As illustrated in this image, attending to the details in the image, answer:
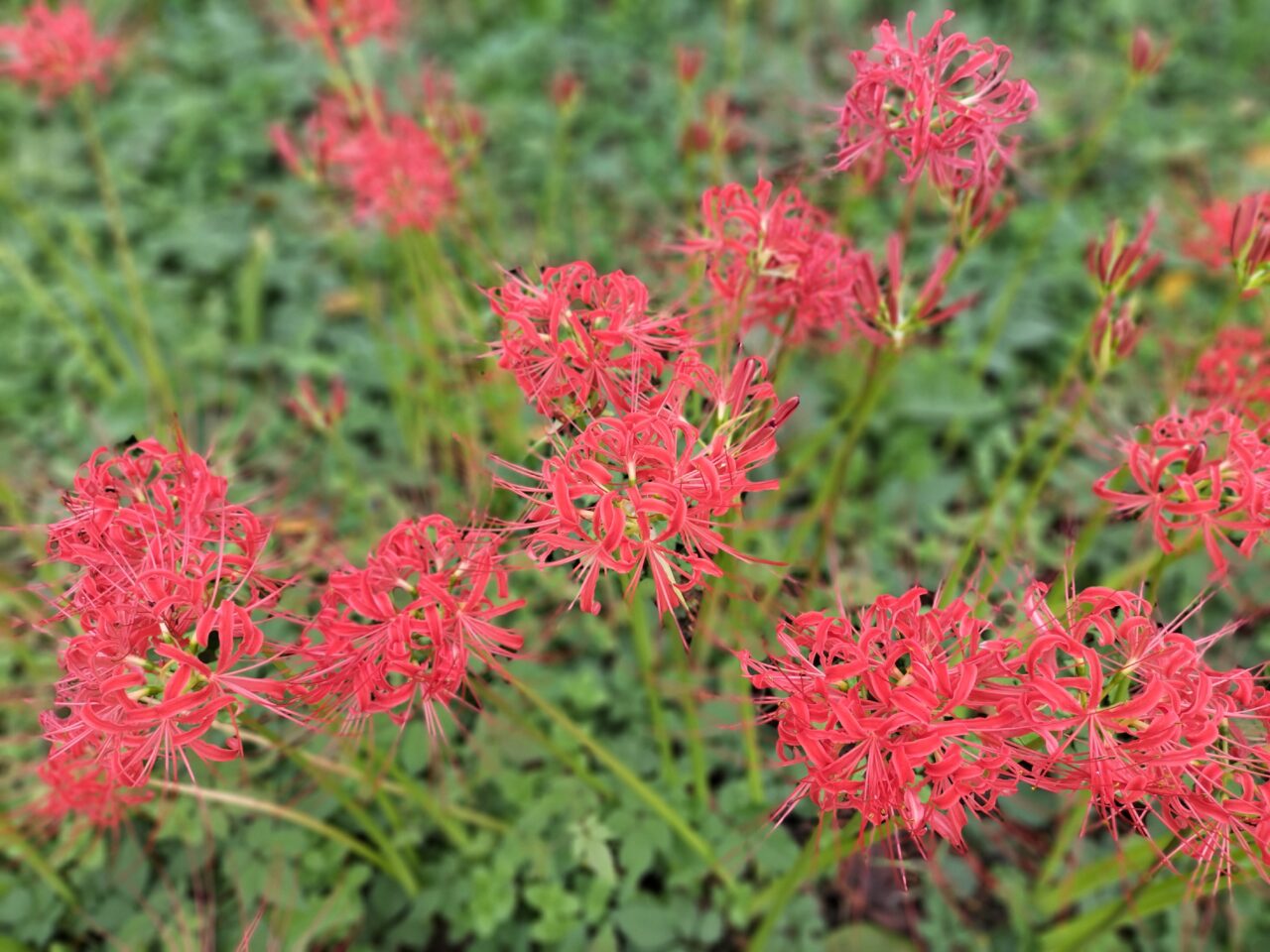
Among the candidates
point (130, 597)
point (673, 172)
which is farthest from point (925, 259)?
point (130, 597)

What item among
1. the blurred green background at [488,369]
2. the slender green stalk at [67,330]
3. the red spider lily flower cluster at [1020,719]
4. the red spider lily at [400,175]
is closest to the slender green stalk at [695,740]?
the blurred green background at [488,369]

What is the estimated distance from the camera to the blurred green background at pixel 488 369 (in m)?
1.70

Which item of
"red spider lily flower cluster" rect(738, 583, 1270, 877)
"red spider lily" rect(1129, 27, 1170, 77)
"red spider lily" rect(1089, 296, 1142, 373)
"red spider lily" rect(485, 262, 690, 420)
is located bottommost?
"red spider lily flower cluster" rect(738, 583, 1270, 877)

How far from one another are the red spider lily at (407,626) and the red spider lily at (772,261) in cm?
57

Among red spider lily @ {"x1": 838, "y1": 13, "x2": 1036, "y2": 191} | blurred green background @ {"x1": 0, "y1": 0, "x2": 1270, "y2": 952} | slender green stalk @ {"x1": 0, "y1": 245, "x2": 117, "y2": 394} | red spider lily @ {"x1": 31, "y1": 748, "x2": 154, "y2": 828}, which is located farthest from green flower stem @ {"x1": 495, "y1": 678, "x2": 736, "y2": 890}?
slender green stalk @ {"x1": 0, "y1": 245, "x2": 117, "y2": 394}

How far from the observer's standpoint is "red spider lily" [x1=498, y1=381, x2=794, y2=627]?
997 millimetres

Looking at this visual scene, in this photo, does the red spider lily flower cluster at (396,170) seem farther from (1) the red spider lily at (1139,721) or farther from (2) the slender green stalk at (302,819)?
(1) the red spider lily at (1139,721)

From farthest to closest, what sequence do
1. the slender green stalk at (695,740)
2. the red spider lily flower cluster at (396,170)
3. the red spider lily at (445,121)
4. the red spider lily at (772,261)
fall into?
the red spider lily flower cluster at (396,170), the red spider lily at (445,121), the slender green stalk at (695,740), the red spider lily at (772,261)

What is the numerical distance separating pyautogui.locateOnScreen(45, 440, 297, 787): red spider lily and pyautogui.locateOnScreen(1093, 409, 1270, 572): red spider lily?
45.1 inches

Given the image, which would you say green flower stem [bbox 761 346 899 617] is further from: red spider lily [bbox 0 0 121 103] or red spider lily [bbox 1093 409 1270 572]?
red spider lily [bbox 0 0 121 103]

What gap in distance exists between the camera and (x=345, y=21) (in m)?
1.90

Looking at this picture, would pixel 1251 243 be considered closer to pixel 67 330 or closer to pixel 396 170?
pixel 396 170

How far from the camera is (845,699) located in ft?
3.24

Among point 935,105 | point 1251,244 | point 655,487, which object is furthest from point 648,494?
point 1251,244
